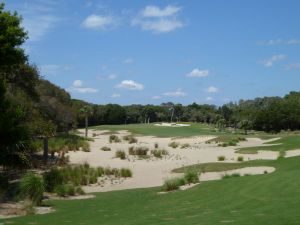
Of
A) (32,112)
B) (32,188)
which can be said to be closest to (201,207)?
(32,188)

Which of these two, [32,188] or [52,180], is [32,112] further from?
[32,188]

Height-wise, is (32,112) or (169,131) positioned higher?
(32,112)

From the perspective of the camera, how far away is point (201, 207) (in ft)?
48.2

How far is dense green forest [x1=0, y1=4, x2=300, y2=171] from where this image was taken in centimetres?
2144

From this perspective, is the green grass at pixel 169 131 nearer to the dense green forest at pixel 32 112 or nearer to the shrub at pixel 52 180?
the dense green forest at pixel 32 112

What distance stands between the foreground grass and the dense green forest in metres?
4.60

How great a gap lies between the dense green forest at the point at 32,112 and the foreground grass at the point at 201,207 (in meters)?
4.60

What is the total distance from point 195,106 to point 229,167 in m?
162

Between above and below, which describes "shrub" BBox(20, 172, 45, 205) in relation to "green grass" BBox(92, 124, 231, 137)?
below

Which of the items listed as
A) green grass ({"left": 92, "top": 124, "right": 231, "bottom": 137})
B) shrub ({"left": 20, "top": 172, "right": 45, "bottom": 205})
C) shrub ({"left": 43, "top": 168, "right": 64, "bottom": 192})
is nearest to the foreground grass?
shrub ({"left": 20, "top": 172, "right": 45, "bottom": 205})

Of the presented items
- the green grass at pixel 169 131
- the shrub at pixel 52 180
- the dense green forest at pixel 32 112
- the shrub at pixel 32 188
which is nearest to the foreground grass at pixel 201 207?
the shrub at pixel 32 188

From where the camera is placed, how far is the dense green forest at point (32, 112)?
844 inches

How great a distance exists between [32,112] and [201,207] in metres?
23.7

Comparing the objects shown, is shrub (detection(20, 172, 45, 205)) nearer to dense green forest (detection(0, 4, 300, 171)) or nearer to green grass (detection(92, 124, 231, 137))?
dense green forest (detection(0, 4, 300, 171))
